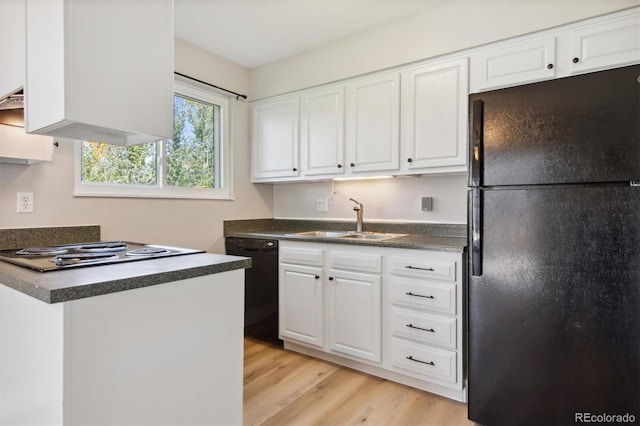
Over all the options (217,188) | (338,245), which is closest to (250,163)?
(217,188)

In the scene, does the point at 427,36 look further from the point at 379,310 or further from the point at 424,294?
the point at 379,310

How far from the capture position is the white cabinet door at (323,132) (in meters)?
2.78

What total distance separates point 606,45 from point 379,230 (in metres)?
1.74

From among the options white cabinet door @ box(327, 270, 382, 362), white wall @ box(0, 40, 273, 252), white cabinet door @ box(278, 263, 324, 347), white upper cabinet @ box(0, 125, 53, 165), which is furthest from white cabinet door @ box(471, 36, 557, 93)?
white upper cabinet @ box(0, 125, 53, 165)

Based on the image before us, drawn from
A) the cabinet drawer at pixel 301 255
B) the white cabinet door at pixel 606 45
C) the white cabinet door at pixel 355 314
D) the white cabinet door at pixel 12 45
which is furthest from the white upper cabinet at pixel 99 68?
the white cabinet door at pixel 606 45

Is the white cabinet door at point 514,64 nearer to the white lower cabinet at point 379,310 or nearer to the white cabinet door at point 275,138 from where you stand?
the white lower cabinet at point 379,310

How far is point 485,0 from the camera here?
2.19 m

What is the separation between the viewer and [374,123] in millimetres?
2594

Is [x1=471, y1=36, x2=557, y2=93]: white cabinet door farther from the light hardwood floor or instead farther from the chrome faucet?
the light hardwood floor

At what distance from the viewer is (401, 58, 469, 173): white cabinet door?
2.25m

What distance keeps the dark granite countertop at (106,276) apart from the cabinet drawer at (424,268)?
3.46ft

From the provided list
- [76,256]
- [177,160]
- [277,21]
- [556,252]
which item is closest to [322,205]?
[177,160]

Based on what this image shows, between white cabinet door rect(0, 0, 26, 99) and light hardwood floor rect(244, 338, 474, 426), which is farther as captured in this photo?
light hardwood floor rect(244, 338, 474, 426)

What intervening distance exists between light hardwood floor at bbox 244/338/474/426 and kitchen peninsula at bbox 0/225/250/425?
1.96ft
